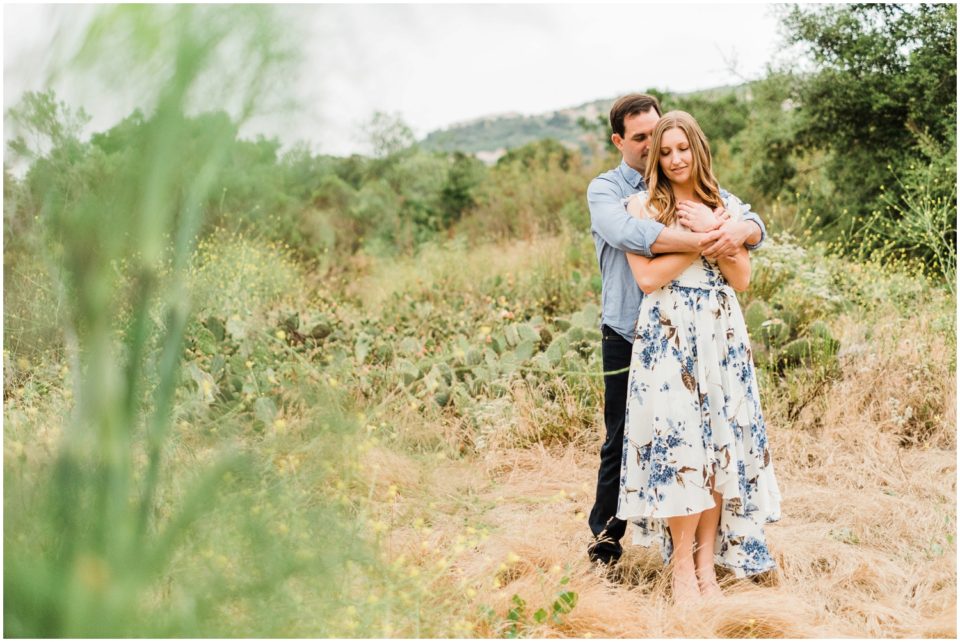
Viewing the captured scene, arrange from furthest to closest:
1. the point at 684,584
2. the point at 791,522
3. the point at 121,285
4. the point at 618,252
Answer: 1. the point at 791,522
2. the point at 618,252
3. the point at 684,584
4. the point at 121,285

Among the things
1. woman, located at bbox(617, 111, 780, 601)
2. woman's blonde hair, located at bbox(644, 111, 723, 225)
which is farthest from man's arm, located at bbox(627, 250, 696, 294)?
woman's blonde hair, located at bbox(644, 111, 723, 225)

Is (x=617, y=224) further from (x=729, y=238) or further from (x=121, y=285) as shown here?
(x=121, y=285)

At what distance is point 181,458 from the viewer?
53 centimetres

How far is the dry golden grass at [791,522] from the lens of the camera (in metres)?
2.40

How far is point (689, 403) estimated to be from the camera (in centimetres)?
252

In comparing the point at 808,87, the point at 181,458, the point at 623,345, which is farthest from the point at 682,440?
the point at 808,87

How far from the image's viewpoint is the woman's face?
255 centimetres

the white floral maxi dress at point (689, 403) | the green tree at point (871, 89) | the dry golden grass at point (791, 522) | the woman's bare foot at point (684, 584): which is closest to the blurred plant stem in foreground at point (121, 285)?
the dry golden grass at point (791, 522)

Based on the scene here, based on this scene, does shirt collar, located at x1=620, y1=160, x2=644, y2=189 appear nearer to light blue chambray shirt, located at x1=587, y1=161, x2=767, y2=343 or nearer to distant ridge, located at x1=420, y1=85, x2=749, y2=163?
light blue chambray shirt, located at x1=587, y1=161, x2=767, y2=343

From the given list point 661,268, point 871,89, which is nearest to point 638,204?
point 661,268

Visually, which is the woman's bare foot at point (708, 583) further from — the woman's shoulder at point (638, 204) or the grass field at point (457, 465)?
the woman's shoulder at point (638, 204)

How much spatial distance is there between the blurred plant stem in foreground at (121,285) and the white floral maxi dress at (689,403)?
7.19ft

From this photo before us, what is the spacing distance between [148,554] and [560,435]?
12.5ft

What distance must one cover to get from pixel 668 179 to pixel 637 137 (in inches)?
9.2
